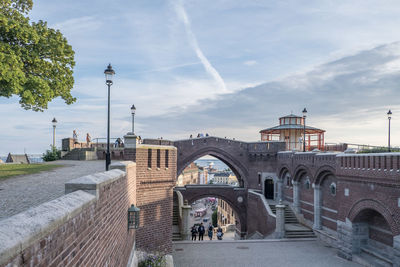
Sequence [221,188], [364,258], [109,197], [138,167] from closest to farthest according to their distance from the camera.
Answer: [109,197] < [138,167] < [364,258] < [221,188]

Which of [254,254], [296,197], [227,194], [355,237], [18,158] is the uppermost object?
[18,158]

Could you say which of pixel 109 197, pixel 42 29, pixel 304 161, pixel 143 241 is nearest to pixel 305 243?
pixel 304 161

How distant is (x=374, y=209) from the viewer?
14016 millimetres

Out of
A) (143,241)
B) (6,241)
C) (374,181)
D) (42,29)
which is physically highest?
(42,29)

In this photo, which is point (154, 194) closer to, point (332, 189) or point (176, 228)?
point (176, 228)

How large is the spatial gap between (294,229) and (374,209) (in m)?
9.08

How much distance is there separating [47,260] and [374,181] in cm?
1480

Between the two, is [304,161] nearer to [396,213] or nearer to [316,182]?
[316,182]

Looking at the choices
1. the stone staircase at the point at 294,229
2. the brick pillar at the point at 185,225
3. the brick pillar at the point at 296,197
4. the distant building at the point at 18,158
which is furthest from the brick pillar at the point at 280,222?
the distant building at the point at 18,158

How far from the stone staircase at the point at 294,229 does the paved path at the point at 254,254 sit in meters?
1.33

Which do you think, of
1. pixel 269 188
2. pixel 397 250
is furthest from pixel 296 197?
pixel 397 250

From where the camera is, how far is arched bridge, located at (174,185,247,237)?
3150cm

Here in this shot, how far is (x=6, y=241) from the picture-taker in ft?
6.61

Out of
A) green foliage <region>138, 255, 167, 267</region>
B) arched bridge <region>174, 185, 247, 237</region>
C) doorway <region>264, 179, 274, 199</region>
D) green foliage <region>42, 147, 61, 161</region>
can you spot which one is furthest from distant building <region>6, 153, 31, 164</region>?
doorway <region>264, 179, 274, 199</region>
